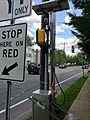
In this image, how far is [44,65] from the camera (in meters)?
10.3

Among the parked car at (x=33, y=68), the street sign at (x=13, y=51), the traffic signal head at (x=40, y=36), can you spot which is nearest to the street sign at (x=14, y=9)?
the street sign at (x=13, y=51)

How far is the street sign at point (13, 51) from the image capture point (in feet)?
16.4

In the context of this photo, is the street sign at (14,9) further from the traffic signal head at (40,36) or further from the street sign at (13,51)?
the traffic signal head at (40,36)

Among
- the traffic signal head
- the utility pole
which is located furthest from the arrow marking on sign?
the utility pole

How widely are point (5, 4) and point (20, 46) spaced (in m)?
0.75

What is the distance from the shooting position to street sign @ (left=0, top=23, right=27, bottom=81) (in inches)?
197

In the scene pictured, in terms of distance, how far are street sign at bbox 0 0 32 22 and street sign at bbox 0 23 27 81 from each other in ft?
0.50

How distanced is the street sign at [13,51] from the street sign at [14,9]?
0.50 ft

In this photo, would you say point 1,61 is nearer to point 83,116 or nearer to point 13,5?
point 13,5

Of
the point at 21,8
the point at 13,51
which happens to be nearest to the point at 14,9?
the point at 21,8

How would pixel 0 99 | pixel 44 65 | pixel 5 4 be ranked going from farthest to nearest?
pixel 0 99
pixel 44 65
pixel 5 4

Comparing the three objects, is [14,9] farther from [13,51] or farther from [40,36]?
[40,36]

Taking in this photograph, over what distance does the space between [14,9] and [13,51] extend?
1.99 ft

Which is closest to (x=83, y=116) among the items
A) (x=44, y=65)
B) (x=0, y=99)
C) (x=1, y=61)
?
(x=44, y=65)
